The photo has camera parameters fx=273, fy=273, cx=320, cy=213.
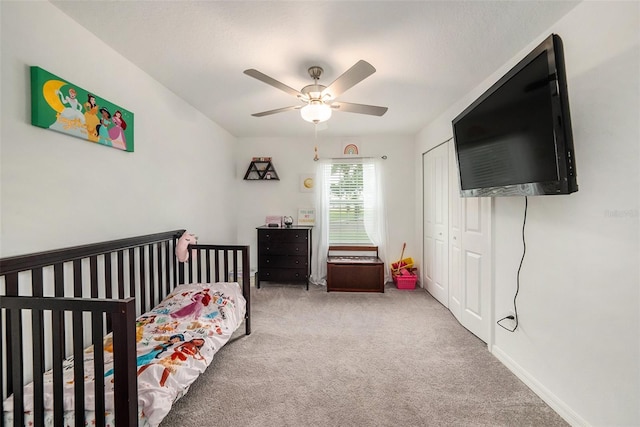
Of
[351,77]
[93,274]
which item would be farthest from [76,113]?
[351,77]

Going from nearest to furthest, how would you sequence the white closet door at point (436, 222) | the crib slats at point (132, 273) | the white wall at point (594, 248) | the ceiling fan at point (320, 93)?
the white wall at point (594, 248), the ceiling fan at point (320, 93), the crib slats at point (132, 273), the white closet door at point (436, 222)

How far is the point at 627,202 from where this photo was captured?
126cm

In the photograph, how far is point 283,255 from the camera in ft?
13.1

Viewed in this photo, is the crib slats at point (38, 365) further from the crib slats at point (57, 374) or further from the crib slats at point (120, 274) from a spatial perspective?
the crib slats at point (120, 274)

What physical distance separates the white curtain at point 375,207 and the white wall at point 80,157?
252 cm

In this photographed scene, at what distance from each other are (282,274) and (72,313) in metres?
2.96

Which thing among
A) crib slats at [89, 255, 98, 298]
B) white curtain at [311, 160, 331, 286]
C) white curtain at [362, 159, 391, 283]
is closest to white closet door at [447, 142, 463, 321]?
white curtain at [362, 159, 391, 283]

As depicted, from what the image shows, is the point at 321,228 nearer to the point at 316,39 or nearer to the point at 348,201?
the point at 348,201

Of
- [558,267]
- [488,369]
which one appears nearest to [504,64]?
[558,267]

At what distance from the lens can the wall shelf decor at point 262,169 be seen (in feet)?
14.2

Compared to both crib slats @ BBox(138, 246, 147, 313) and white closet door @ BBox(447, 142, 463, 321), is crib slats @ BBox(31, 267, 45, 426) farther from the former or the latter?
white closet door @ BBox(447, 142, 463, 321)

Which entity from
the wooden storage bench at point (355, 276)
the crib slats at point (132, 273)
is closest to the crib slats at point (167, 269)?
the crib slats at point (132, 273)

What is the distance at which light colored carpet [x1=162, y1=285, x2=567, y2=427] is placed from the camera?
5.12 feet

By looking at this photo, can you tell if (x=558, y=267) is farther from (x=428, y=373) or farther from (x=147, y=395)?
(x=147, y=395)
